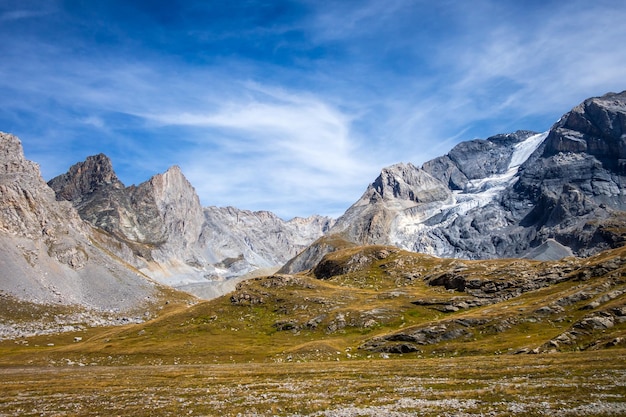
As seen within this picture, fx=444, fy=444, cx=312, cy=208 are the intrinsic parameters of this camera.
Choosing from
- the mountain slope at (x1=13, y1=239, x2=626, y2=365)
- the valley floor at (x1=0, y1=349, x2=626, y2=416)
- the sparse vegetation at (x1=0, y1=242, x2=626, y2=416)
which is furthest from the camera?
the mountain slope at (x1=13, y1=239, x2=626, y2=365)

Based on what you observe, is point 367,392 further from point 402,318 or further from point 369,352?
point 402,318

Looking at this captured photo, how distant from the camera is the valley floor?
111ft

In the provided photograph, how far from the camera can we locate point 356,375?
5725 cm

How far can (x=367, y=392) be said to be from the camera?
43750mm

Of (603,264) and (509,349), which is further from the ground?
(603,264)

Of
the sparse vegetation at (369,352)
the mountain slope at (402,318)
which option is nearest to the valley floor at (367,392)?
the sparse vegetation at (369,352)

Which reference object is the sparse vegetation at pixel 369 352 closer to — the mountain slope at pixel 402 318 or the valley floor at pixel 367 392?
the valley floor at pixel 367 392

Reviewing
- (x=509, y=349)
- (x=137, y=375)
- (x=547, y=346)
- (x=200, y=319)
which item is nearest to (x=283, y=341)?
(x=200, y=319)

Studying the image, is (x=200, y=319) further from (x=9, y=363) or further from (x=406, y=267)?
(x=406, y=267)

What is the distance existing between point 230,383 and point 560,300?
72129 millimetres

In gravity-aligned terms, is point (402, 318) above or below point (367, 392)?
below

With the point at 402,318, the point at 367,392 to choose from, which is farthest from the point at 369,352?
the point at 367,392

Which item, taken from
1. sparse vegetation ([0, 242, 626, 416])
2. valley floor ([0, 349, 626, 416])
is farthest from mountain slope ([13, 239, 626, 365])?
valley floor ([0, 349, 626, 416])

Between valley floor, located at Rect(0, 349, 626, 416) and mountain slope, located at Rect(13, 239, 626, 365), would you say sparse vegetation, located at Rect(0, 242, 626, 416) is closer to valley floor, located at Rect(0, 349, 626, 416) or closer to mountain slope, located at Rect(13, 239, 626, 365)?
valley floor, located at Rect(0, 349, 626, 416)
